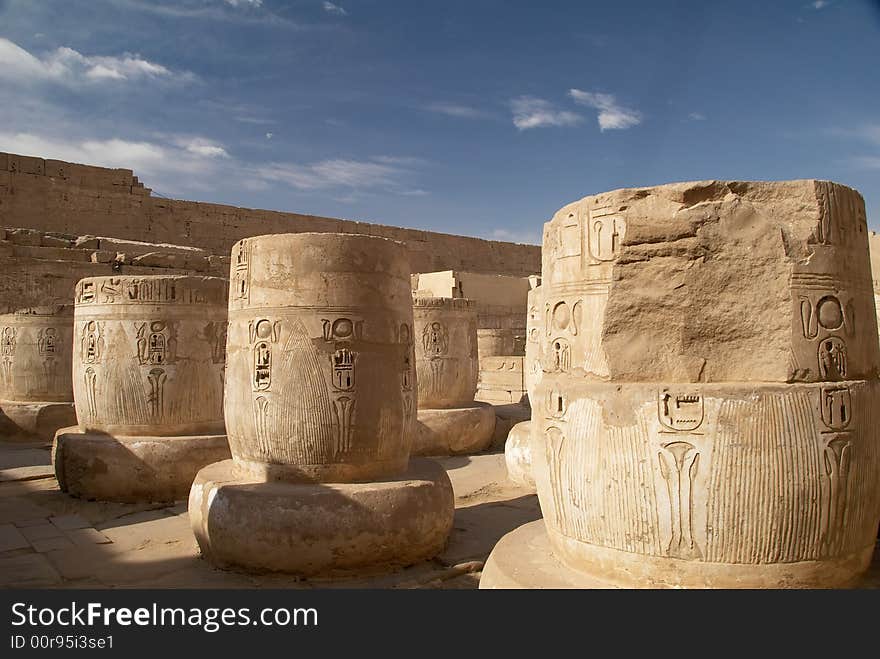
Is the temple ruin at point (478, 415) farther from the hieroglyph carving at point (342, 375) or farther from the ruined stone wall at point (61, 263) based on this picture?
the ruined stone wall at point (61, 263)

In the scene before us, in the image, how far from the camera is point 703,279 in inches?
99.2

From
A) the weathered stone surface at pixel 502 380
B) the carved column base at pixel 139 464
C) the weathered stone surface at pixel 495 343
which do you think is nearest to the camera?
the carved column base at pixel 139 464

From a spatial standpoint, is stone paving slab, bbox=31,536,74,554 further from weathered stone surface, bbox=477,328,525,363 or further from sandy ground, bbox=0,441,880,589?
weathered stone surface, bbox=477,328,525,363

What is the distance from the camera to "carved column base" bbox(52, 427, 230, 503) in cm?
562

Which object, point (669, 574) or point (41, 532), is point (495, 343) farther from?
point (669, 574)

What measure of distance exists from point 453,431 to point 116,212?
13.9 metres

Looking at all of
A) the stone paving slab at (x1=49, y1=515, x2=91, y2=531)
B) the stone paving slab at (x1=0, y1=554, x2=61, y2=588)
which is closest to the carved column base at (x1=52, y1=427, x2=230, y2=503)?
the stone paving slab at (x1=49, y1=515, x2=91, y2=531)

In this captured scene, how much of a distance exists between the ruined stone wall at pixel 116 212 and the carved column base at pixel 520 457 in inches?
449

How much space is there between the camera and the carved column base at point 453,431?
7797 mm

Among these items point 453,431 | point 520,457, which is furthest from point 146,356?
point 453,431

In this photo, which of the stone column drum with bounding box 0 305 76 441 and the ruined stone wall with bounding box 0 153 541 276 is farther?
the ruined stone wall with bounding box 0 153 541 276

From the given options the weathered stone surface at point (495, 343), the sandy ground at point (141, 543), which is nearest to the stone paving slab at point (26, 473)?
the sandy ground at point (141, 543)

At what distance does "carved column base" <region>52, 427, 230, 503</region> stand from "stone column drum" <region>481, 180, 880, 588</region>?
367 cm

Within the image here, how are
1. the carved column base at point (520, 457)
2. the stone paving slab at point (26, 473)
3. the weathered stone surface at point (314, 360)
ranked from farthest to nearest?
1. the stone paving slab at point (26, 473)
2. the carved column base at point (520, 457)
3. the weathered stone surface at point (314, 360)
